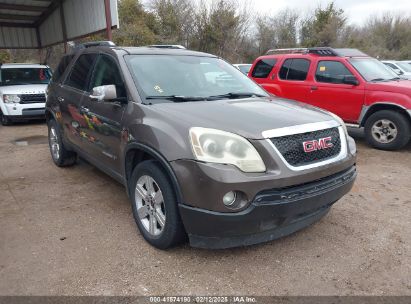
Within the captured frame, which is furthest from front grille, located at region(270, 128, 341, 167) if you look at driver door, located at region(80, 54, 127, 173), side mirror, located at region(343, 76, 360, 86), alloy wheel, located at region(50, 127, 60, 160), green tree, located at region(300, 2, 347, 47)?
green tree, located at region(300, 2, 347, 47)

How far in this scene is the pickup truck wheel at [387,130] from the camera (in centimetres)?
634

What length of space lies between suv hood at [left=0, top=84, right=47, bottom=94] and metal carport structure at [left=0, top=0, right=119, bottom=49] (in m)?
2.33

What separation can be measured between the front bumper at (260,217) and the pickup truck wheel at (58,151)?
10.8 feet

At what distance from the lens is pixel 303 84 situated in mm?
7594

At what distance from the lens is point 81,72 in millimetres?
4527

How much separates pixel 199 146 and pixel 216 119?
0.34 m

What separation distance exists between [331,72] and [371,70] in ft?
2.47

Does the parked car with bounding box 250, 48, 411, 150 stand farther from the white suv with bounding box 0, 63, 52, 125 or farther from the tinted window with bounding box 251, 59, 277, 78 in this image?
the white suv with bounding box 0, 63, 52, 125


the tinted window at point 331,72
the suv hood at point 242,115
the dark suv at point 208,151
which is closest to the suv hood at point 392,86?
the tinted window at point 331,72

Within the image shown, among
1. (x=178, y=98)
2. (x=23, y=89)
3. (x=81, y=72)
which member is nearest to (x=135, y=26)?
(x=23, y=89)

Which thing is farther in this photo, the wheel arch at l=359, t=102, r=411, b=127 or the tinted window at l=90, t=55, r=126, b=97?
the wheel arch at l=359, t=102, r=411, b=127

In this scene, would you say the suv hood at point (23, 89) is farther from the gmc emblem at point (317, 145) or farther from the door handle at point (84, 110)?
the gmc emblem at point (317, 145)

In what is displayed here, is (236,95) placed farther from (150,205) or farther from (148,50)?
(150,205)

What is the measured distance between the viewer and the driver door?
3.47m
